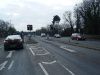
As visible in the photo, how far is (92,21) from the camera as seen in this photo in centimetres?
7456

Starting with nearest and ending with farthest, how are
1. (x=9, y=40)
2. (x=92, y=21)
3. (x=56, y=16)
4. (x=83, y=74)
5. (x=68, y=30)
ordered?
(x=83, y=74) < (x=9, y=40) < (x=92, y=21) < (x=68, y=30) < (x=56, y=16)

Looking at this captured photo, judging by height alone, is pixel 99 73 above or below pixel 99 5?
below

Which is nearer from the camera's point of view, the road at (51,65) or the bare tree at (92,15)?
the road at (51,65)

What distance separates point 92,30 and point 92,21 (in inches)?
163

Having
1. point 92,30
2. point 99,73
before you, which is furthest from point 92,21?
point 99,73

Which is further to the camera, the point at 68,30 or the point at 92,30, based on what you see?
the point at 68,30

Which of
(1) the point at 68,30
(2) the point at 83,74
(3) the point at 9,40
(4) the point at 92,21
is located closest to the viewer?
(2) the point at 83,74

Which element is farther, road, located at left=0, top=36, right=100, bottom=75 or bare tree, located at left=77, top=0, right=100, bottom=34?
bare tree, located at left=77, top=0, right=100, bottom=34

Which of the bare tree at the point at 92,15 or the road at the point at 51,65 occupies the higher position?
the bare tree at the point at 92,15

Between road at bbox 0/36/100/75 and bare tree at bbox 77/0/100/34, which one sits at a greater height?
bare tree at bbox 77/0/100/34

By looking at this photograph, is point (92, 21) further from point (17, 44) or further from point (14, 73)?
point (14, 73)

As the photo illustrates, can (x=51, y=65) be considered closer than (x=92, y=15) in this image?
Yes

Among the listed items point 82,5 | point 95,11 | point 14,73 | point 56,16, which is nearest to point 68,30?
point 56,16

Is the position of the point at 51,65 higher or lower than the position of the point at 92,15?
lower
